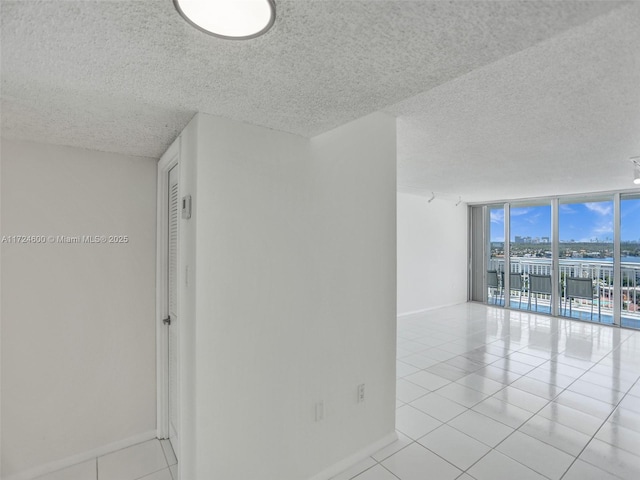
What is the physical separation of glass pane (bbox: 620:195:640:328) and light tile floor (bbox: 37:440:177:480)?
7350 mm

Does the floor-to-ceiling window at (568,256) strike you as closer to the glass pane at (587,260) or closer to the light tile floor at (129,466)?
the glass pane at (587,260)

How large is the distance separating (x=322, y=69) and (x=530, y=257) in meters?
7.59

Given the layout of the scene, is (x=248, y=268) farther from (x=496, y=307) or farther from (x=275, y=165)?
(x=496, y=307)

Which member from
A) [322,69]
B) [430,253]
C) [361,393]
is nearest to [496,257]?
[430,253]

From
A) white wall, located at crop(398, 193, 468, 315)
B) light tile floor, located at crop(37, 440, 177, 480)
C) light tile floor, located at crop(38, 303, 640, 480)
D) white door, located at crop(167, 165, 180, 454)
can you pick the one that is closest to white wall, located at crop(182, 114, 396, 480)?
light tile floor, located at crop(38, 303, 640, 480)

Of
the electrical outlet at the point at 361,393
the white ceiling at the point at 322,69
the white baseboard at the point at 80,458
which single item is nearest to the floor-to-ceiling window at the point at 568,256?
the white ceiling at the point at 322,69

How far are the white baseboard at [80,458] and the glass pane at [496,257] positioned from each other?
289 inches

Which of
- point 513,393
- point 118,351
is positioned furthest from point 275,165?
point 513,393

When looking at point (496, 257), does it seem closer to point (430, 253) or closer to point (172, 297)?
point (430, 253)

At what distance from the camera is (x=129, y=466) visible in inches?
84.1

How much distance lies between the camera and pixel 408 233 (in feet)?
21.0

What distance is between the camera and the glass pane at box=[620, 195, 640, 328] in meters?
5.61

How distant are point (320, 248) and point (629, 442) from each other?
2789 mm

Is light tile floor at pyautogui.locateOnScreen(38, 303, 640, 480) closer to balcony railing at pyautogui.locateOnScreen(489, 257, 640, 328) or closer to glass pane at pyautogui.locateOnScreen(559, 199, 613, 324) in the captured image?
balcony railing at pyautogui.locateOnScreen(489, 257, 640, 328)
